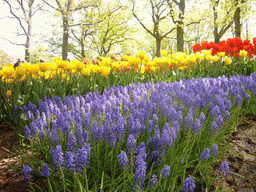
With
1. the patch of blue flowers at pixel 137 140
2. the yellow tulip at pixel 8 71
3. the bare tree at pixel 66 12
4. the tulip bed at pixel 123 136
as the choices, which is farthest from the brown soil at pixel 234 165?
the bare tree at pixel 66 12

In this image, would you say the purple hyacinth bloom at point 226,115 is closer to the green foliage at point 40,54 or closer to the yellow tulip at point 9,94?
the yellow tulip at point 9,94

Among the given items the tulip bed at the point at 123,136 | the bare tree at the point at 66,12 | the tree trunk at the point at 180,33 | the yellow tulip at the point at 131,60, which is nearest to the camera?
the tulip bed at the point at 123,136

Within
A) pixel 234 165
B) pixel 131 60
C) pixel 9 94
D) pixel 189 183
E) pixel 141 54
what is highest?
pixel 141 54

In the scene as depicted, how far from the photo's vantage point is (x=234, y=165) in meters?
2.09

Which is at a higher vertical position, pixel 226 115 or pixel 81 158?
pixel 226 115

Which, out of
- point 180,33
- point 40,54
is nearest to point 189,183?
point 180,33

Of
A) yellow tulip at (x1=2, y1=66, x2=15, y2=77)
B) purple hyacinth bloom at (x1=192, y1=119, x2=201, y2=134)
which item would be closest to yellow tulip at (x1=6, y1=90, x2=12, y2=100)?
yellow tulip at (x1=2, y1=66, x2=15, y2=77)

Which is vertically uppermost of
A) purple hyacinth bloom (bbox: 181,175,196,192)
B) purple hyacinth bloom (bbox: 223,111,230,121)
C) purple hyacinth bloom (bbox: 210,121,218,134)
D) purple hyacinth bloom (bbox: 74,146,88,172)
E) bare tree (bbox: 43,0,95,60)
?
bare tree (bbox: 43,0,95,60)

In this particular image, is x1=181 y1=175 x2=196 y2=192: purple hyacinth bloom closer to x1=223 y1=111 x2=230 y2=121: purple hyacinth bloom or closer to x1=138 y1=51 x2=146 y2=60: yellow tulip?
x1=223 y1=111 x2=230 y2=121: purple hyacinth bloom

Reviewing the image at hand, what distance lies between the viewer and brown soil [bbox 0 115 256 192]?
1.68 metres

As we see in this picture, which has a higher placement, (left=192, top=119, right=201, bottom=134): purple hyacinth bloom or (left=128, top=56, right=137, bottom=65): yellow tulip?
(left=128, top=56, right=137, bottom=65): yellow tulip

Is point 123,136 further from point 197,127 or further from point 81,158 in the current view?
point 197,127

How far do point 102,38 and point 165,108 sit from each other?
83.1 feet

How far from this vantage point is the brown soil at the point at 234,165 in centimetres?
168
